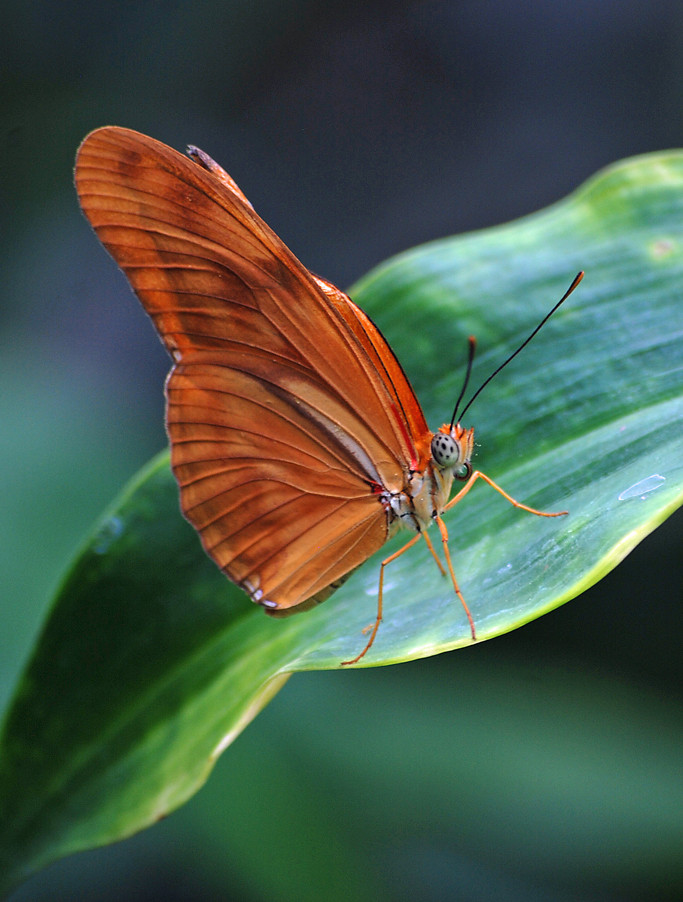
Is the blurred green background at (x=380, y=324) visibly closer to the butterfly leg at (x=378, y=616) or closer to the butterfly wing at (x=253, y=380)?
the butterfly wing at (x=253, y=380)

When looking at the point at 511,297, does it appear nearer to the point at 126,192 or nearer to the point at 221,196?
the point at 221,196

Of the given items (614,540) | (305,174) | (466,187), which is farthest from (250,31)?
(614,540)

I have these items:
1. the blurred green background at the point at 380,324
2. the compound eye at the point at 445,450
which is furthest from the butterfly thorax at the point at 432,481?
the blurred green background at the point at 380,324

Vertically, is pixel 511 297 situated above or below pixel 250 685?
above

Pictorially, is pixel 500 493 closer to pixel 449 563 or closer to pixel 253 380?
pixel 449 563

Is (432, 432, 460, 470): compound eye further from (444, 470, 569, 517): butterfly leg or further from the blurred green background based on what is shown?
the blurred green background

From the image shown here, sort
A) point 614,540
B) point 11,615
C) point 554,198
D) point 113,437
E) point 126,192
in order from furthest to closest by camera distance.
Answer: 1. point 554,198
2. point 113,437
3. point 11,615
4. point 126,192
5. point 614,540

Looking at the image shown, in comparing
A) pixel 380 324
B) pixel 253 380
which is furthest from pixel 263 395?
pixel 380 324
